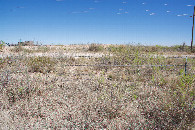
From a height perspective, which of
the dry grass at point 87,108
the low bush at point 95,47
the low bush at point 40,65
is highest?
the low bush at point 95,47

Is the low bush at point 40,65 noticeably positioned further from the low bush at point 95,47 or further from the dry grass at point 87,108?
the low bush at point 95,47

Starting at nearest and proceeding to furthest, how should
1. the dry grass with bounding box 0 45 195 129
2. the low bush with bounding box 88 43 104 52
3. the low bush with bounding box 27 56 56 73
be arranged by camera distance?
the dry grass with bounding box 0 45 195 129, the low bush with bounding box 27 56 56 73, the low bush with bounding box 88 43 104 52

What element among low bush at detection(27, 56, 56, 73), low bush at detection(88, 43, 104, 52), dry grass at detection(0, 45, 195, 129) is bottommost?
dry grass at detection(0, 45, 195, 129)

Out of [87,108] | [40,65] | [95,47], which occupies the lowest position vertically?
[87,108]

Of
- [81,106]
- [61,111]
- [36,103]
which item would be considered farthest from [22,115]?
[81,106]

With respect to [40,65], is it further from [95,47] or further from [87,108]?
[95,47]

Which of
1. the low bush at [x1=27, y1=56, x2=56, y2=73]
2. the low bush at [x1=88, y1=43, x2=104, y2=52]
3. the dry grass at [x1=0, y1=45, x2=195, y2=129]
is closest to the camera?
the dry grass at [x1=0, y1=45, x2=195, y2=129]

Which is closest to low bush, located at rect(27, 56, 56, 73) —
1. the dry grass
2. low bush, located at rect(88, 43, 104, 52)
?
the dry grass

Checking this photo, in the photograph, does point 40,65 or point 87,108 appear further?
point 40,65

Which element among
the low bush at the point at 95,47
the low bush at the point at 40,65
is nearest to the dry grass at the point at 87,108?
the low bush at the point at 40,65

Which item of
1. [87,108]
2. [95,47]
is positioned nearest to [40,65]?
[87,108]

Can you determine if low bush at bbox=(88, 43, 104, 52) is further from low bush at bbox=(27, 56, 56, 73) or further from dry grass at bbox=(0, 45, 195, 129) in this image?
dry grass at bbox=(0, 45, 195, 129)

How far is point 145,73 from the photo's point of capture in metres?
7.20

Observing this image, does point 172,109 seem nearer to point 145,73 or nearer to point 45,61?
point 145,73
